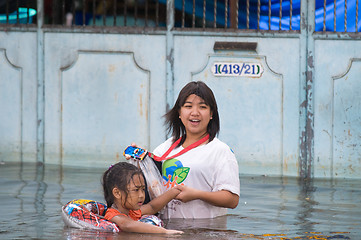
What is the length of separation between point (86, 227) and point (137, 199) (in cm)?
50

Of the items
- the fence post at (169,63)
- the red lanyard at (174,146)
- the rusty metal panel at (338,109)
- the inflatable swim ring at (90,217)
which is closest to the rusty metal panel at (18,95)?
the fence post at (169,63)

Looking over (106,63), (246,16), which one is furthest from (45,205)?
(246,16)

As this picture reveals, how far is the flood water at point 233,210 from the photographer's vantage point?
580 cm

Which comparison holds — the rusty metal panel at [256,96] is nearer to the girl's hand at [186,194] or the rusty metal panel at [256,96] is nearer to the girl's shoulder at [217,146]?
the girl's shoulder at [217,146]

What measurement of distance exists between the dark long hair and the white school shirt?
13 cm

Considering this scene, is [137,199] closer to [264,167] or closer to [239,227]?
[239,227]

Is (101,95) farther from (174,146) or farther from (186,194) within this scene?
(186,194)

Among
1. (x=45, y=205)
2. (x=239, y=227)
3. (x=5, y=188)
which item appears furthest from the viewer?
(x=5, y=188)

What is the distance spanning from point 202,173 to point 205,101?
54 cm

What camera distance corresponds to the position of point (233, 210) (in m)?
7.37

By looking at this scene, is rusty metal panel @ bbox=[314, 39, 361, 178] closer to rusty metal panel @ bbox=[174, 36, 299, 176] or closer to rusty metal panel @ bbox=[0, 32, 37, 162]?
rusty metal panel @ bbox=[174, 36, 299, 176]

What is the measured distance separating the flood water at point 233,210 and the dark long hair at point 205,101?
0.68 m

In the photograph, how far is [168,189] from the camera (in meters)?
5.65

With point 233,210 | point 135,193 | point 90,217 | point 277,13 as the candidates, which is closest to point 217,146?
point 135,193
